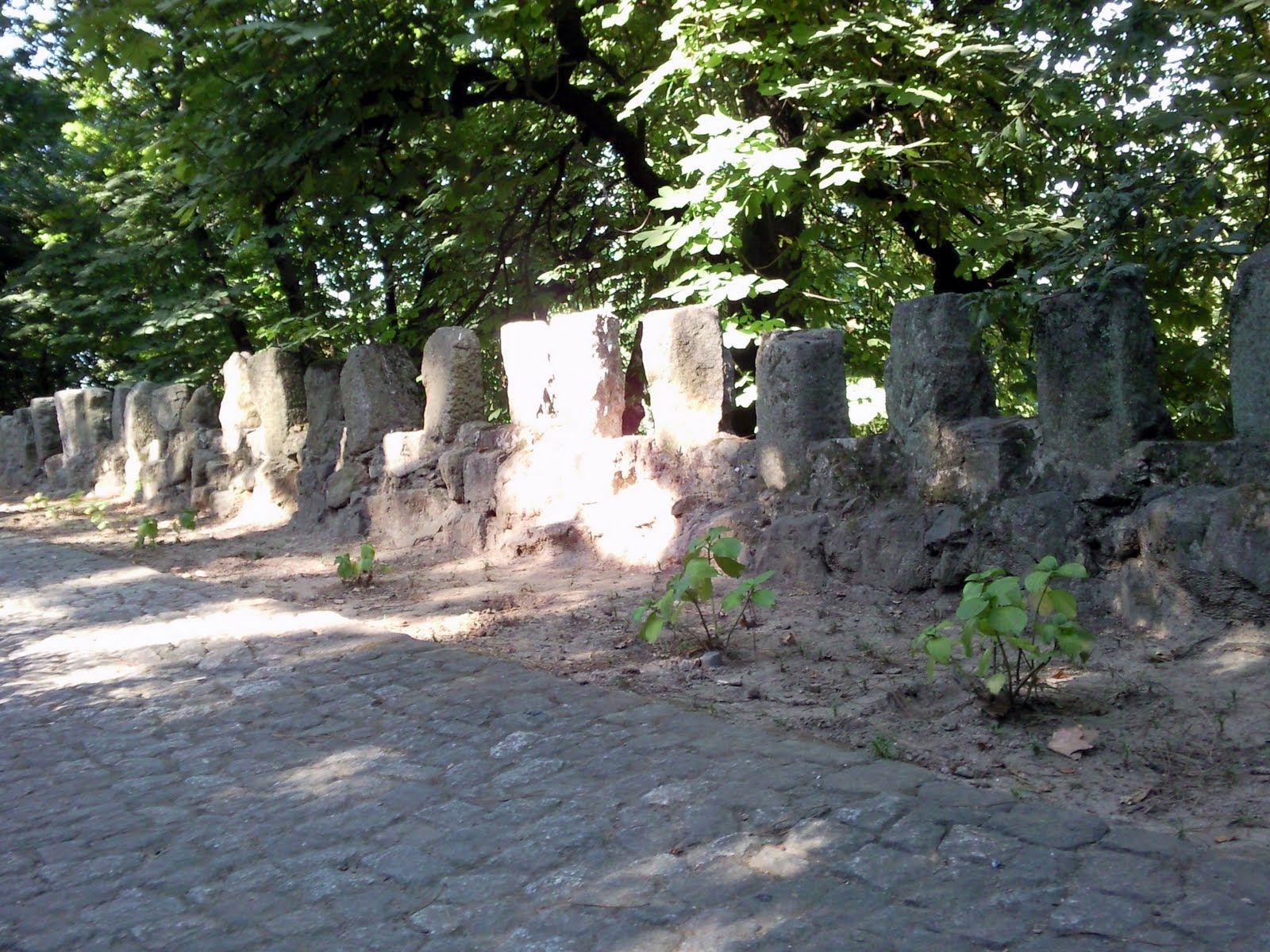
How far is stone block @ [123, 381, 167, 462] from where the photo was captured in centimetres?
1166

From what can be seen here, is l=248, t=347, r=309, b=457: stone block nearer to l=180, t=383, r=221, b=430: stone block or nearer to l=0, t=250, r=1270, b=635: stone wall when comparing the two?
l=0, t=250, r=1270, b=635: stone wall

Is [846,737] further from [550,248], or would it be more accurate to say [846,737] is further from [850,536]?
[550,248]

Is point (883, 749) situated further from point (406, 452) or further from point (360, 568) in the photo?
point (406, 452)

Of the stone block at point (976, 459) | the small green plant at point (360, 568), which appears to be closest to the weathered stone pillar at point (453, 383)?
the small green plant at point (360, 568)

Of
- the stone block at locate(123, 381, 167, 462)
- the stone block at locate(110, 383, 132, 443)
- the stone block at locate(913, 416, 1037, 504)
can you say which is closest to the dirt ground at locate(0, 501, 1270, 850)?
the stone block at locate(913, 416, 1037, 504)

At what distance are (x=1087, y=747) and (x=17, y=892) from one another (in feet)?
8.90

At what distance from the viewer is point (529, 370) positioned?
23.2 ft

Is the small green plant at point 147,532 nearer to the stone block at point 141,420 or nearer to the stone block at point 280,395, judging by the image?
the stone block at point 280,395

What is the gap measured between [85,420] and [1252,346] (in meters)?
12.2

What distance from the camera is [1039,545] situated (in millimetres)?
4359

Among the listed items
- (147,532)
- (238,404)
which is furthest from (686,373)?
(238,404)

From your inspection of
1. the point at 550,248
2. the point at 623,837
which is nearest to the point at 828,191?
the point at 550,248

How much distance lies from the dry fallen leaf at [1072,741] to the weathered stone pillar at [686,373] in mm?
2963

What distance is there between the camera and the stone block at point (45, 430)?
1432cm
